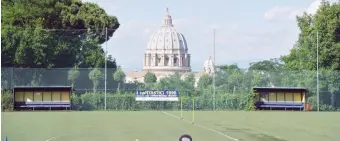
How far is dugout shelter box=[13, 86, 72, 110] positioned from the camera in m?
41.6

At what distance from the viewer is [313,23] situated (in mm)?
55156

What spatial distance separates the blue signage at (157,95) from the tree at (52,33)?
10.1 m

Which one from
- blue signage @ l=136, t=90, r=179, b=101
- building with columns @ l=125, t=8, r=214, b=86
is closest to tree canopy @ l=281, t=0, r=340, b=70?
blue signage @ l=136, t=90, r=179, b=101

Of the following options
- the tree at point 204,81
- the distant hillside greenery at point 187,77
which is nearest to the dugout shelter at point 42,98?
the distant hillside greenery at point 187,77

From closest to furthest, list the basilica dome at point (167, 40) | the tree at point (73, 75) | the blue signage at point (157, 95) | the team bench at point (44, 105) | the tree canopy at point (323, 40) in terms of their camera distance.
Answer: the team bench at point (44, 105)
the blue signage at point (157, 95)
the tree at point (73, 75)
the tree canopy at point (323, 40)
the basilica dome at point (167, 40)

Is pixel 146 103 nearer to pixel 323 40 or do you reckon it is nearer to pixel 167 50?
pixel 323 40

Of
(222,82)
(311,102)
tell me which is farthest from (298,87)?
(222,82)

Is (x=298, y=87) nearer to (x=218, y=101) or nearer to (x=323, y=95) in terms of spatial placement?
(x=323, y=95)

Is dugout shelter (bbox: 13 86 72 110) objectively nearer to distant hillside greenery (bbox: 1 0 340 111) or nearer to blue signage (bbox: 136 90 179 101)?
distant hillside greenery (bbox: 1 0 340 111)

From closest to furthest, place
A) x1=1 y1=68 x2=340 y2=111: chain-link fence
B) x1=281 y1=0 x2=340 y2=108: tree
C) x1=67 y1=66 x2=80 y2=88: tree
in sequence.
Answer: x1=1 y1=68 x2=340 y2=111: chain-link fence → x1=67 y1=66 x2=80 y2=88: tree → x1=281 y1=0 x2=340 y2=108: tree

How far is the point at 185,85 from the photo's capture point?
47938mm

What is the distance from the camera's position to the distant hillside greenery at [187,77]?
43.7 m

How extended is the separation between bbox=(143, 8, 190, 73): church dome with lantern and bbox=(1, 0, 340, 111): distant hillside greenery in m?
116

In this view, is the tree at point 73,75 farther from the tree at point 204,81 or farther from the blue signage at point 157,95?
the tree at point 204,81
